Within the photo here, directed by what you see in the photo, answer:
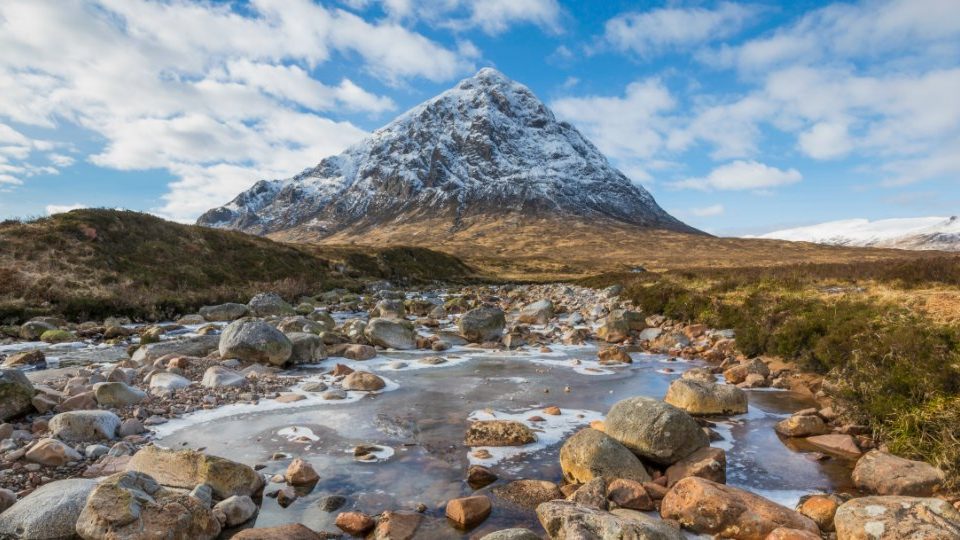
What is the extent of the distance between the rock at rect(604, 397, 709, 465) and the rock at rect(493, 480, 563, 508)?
1.76 m

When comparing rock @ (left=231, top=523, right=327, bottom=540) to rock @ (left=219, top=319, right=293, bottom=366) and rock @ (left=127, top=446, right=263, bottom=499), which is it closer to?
rock @ (left=127, top=446, right=263, bottom=499)

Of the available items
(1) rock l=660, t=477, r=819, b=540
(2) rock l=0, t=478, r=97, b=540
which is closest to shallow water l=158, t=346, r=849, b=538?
(1) rock l=660, t=477, r=819, b=540

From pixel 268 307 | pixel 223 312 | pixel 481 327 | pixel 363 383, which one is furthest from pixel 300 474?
pixel 268 307

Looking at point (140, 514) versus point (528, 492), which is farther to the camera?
point (528, 492)

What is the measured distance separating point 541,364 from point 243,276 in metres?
28.8

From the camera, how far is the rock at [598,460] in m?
7.77

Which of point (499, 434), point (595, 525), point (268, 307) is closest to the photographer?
point (595, 525)

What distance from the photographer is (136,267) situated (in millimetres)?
31906

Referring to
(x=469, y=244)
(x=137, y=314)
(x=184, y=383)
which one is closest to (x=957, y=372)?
(x=184, y=383)

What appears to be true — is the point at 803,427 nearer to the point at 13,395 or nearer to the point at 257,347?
the point at 257,347

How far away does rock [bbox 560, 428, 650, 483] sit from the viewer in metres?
7.77

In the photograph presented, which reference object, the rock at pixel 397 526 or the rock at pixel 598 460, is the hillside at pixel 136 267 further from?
the rock at pixel 598 460

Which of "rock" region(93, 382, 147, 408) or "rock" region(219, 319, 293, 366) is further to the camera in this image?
"rock" region(219, 319, 293, 366)

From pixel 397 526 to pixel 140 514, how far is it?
2.88 meters
